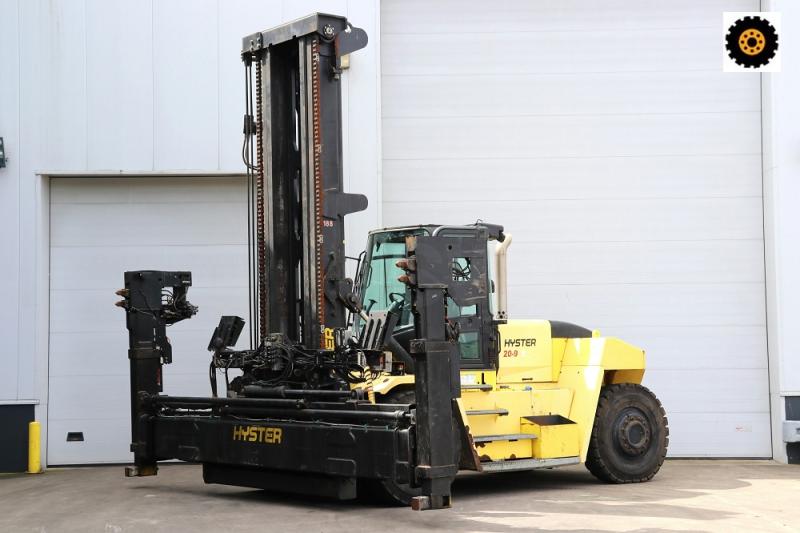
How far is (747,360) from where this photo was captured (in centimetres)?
1550

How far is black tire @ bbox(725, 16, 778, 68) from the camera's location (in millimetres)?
15680

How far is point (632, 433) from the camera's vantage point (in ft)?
41.3

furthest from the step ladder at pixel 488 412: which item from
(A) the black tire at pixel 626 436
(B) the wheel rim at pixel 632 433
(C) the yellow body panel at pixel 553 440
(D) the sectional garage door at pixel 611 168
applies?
(D) the sectional garage door at pixel 611 168

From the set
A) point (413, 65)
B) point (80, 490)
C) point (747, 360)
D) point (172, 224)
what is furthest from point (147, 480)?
point (747, 360)

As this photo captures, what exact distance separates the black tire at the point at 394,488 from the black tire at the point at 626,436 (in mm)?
2791

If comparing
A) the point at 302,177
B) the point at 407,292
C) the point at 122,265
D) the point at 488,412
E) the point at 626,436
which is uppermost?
the point at 302,177

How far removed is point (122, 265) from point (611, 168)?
6.66 m

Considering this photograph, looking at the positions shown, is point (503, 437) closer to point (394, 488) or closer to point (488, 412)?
point (488, 412)

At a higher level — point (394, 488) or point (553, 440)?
point (553, 440)

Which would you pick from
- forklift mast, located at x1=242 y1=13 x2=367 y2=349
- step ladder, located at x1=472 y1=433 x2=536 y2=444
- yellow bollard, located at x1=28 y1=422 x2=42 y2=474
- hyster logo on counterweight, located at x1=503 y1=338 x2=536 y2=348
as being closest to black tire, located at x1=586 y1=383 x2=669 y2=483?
hyster logo on counterweight, located at x1=503 y1=338 x2=536 y2=348

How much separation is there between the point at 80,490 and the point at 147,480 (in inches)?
36.6

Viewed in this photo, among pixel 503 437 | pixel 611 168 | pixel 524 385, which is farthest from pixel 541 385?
pixel 611 168

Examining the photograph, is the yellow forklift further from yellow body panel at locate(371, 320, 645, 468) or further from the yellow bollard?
the yellow bollard

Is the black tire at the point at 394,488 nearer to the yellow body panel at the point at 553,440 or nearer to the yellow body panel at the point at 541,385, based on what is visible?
the yellow body panel at the point at 541,385
